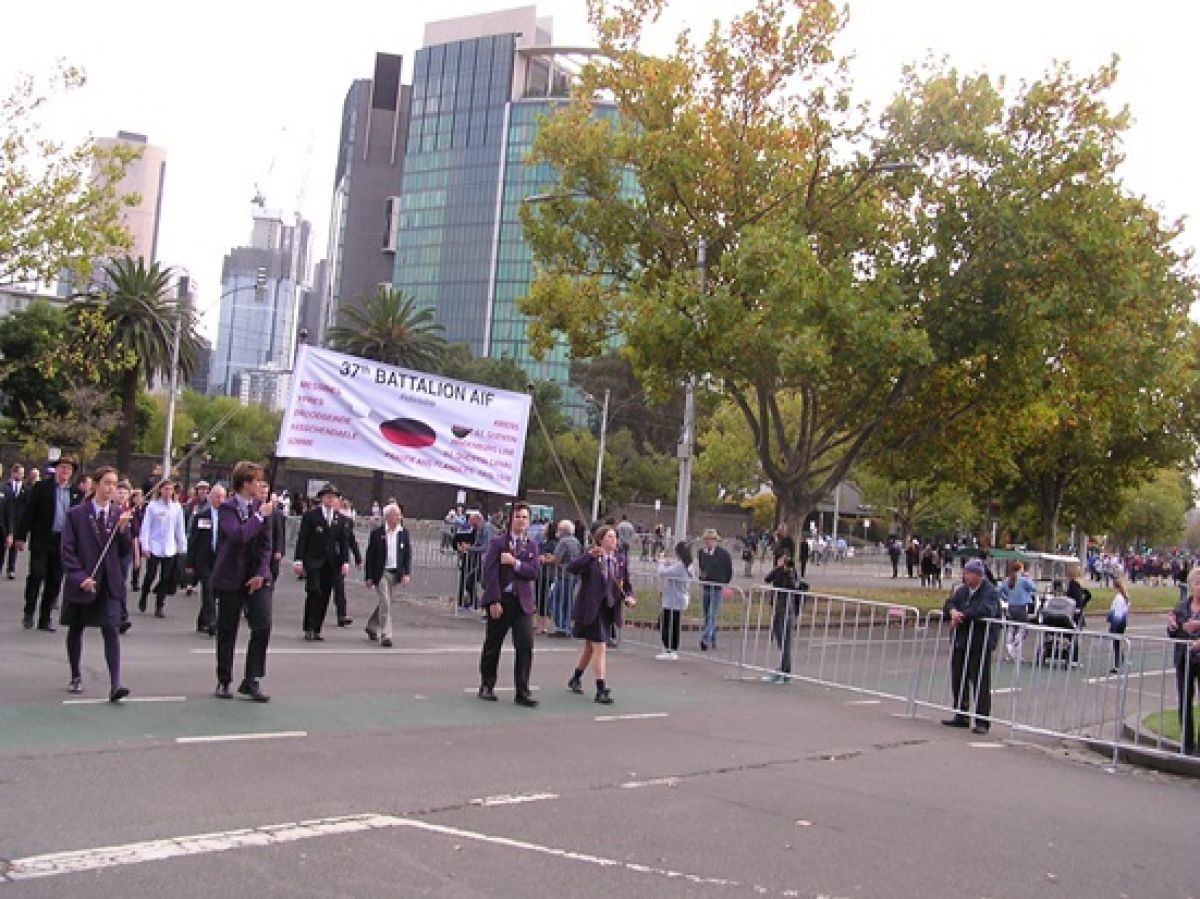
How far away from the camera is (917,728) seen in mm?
11750

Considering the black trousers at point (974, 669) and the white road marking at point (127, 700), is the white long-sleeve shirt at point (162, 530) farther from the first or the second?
the black trousers at point (974, 669)

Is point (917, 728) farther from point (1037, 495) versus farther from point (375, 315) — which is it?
point (375, 315)

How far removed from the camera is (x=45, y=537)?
44.4ft

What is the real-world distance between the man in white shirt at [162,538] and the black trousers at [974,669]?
31.8ft

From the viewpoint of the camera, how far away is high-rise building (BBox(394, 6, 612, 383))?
13575 cm

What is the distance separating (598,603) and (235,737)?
4.17m

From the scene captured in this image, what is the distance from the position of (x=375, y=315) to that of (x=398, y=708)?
1958 inches

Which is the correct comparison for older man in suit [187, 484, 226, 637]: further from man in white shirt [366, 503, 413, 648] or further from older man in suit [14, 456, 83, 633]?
man in white shirt [366, 503, 413, 648]

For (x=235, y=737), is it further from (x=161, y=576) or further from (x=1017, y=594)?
(x=1017, y=594)

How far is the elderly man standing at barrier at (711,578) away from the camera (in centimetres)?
1658

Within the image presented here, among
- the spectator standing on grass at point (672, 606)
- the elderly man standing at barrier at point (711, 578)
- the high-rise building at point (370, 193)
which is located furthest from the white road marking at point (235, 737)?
the high-rise building at point (370, 193)

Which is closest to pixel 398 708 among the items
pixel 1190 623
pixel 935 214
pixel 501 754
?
pixel 501 754

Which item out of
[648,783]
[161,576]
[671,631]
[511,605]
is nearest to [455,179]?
[161,576]

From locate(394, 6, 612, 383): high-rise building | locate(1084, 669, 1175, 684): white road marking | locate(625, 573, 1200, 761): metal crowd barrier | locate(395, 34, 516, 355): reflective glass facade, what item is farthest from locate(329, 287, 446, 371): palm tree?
locate(395, 34, 516, 355): reflective glass facade
